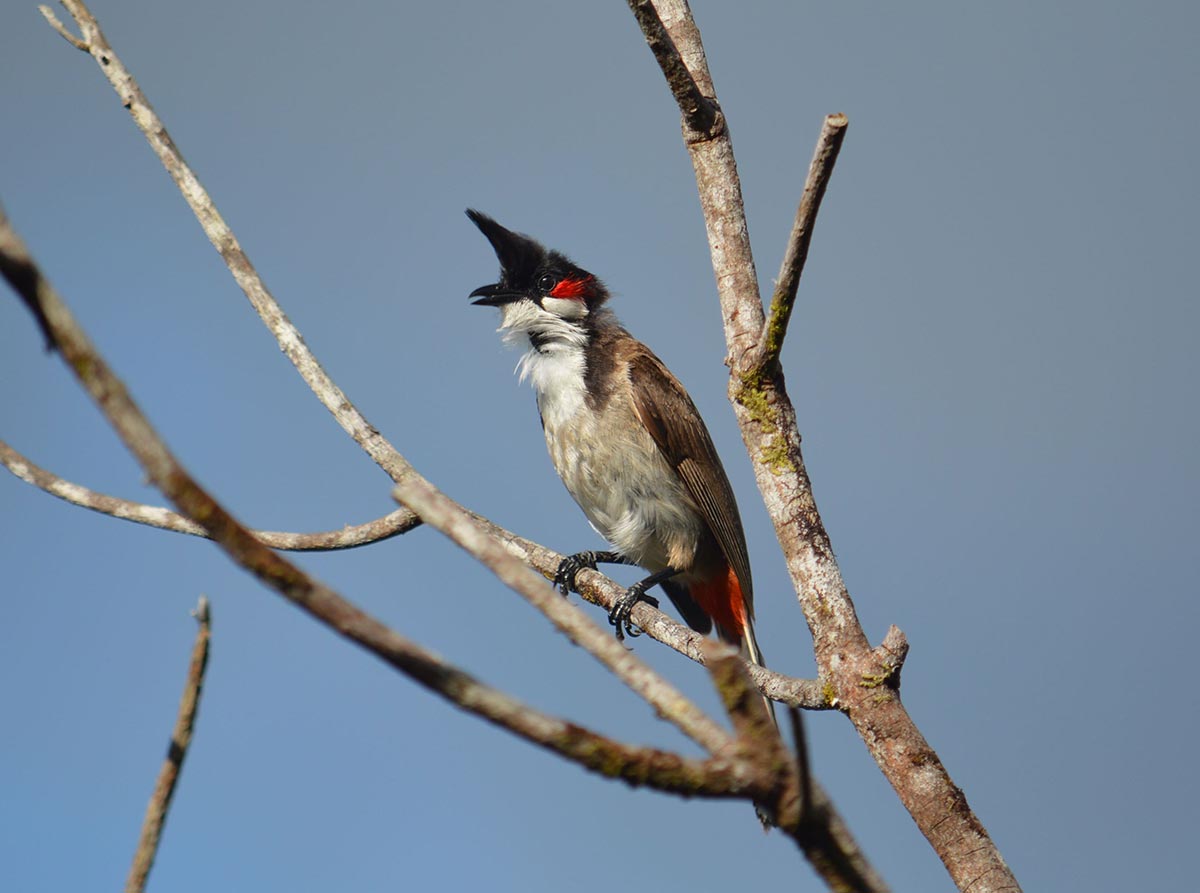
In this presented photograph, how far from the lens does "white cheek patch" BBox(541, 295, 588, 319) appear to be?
5297mm

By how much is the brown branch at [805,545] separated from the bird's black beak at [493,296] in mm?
2341

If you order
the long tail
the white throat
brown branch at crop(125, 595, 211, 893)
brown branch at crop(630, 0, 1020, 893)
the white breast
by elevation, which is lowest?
brown branch at crop(125, 595, 211, 893)

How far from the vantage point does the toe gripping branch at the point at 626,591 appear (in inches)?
176

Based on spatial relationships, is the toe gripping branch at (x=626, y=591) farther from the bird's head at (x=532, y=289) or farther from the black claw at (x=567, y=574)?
the bird's head at (x=532, y=289)

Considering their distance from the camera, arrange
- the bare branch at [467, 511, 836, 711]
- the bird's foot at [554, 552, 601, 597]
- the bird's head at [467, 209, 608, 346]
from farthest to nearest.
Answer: the bird's head at [467, 209, 608, 346], the bird's foot at [554, 552, 601, 597], the bare branch at [467, 511, 836, 711]

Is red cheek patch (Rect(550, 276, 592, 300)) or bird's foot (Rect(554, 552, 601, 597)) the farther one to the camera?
red cheek patch (Rect(550, 276, 592, 300))

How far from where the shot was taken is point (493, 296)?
5.32 m

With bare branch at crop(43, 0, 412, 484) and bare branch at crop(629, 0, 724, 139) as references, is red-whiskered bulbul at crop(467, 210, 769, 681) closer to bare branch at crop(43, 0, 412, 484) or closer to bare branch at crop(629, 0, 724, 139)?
bare branch at crop(43, 0, 412, 484)

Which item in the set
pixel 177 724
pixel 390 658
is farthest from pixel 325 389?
pixel 390 658

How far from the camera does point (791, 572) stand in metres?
2.58

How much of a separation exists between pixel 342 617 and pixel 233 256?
2382 millimetres

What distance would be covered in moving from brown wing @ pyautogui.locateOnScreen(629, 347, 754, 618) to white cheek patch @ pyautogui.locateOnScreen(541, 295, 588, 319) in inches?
14.8

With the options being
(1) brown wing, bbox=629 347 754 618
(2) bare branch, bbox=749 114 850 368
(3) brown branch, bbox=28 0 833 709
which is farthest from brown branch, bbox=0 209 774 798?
(1) brown wing, bbox=629 347 754 618

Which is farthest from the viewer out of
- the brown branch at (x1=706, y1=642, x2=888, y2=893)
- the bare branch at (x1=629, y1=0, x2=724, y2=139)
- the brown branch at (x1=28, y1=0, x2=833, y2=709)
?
the brown branch at (x1=28, y1=0, x2=833, y2=709)
